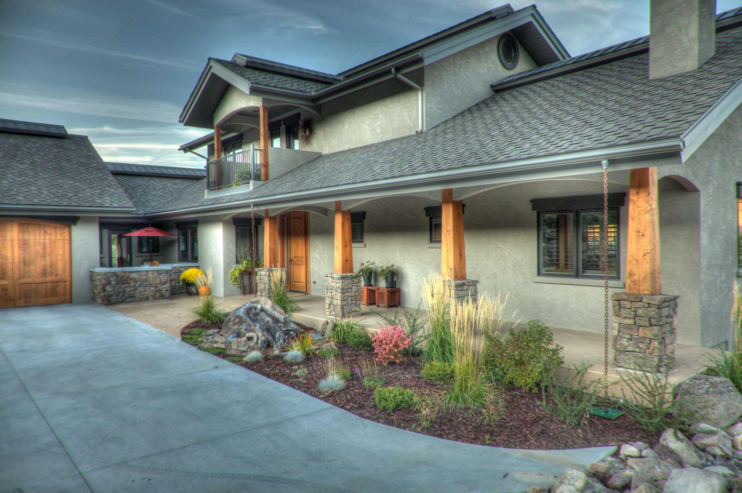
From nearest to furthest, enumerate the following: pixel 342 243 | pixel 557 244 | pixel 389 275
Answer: pixel 557 244 → pixel 342 243 → pixel 389 275

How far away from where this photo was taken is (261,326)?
805 centimetres

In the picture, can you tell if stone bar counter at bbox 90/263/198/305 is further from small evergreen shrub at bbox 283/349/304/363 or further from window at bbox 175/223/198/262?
small evergreen shrub at bbox 283/349/304/363

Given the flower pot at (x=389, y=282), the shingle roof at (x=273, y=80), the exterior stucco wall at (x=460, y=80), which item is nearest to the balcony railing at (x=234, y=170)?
the shingle roof at (x=273, y=80)

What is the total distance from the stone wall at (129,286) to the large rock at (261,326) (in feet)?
20.2

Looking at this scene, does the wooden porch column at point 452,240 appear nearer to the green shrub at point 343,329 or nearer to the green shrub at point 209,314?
the green shrub at point 343,329

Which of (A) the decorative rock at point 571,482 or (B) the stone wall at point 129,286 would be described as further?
(B) the stone wall at point 129,286

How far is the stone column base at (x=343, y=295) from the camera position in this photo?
29.2 ft

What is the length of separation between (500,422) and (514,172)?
3282mm

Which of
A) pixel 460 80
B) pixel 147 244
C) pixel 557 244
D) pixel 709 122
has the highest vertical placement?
pixel 460 80

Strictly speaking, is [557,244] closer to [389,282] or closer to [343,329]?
[389,282]

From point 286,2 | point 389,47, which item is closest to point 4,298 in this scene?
point 286,2

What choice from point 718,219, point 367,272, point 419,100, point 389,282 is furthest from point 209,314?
point 718,219

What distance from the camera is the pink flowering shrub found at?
6.39 metres

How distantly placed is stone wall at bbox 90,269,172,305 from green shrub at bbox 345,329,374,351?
8.81 meters
